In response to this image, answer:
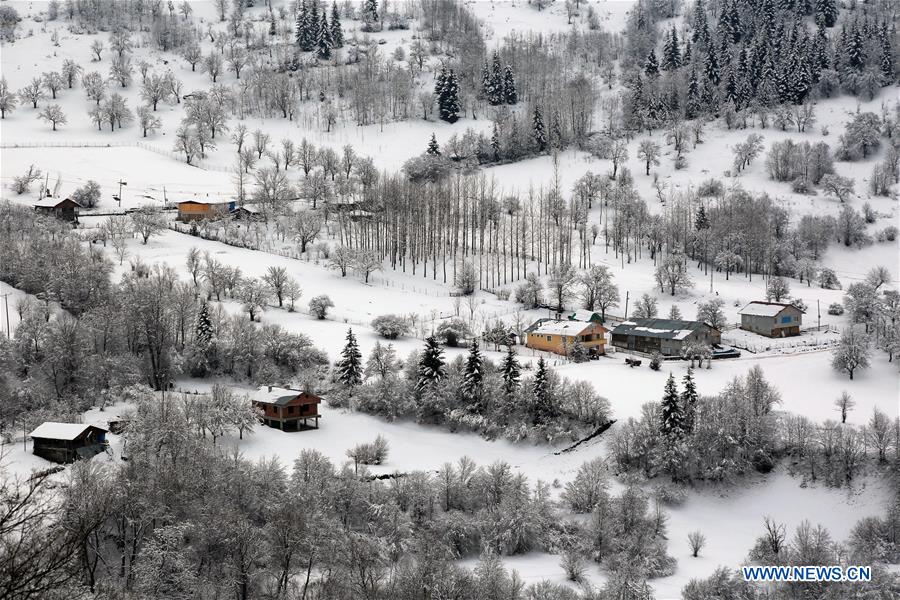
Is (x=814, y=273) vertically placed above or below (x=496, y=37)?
below

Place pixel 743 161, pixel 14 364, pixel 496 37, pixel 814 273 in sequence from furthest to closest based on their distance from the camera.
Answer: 1. pixel 496 37
2. pixel 743 161
3. pixel 814 273
4. pixel 14 364

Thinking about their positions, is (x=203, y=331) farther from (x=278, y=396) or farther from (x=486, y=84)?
(x=486, y=84)

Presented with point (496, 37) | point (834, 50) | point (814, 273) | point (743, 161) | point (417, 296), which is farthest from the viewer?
point (496, 37)

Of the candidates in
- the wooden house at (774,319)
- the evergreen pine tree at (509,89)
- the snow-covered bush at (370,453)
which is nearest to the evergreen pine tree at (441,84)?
the evergreen pine tree at (509,89)

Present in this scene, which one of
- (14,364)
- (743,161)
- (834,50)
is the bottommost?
(14,364)

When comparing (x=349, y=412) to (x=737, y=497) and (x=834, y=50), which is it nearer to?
(x=737, y=497)

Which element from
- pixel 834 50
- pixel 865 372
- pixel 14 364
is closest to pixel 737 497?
pixel 865 372

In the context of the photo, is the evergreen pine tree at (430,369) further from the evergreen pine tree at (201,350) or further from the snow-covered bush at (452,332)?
the evergreen pine tree at (201,350)
